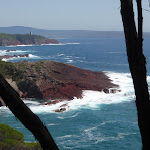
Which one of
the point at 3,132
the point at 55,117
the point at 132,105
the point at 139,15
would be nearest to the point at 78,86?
the point at 132,105

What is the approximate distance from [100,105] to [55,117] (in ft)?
29.9

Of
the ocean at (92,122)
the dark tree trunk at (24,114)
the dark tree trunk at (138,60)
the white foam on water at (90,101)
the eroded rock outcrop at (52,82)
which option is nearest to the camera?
the dark tree trunk at (24,114)

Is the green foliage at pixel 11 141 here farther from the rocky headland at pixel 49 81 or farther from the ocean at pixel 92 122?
the rocky headland at pixel 49 81

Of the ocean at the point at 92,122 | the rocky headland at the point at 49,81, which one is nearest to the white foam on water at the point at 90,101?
Answer: the ocean at the point at 92,122

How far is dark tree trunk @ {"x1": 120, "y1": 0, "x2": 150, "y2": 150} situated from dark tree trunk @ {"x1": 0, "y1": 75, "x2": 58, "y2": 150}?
1.29 metres

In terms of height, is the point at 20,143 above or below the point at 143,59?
below

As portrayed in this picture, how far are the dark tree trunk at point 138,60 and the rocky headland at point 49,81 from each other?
128 ft

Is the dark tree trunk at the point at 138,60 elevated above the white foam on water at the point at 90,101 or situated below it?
above

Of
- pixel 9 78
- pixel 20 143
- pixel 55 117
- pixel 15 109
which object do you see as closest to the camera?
pixel 15 109

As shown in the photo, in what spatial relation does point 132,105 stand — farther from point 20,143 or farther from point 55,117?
point 20,143

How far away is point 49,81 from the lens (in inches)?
1930

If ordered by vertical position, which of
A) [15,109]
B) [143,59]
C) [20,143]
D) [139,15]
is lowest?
[20,143]

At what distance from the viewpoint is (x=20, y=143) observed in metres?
19.7

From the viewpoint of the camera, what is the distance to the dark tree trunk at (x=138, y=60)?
348 cm
